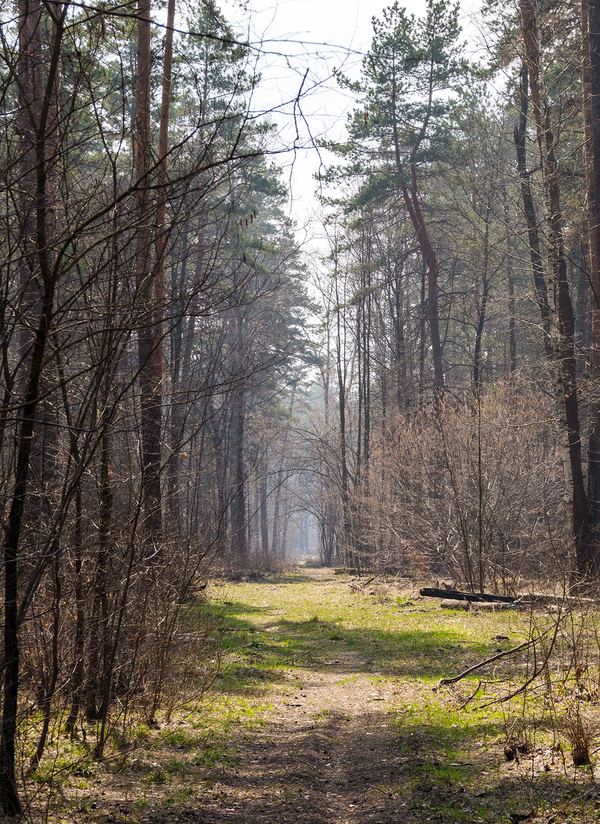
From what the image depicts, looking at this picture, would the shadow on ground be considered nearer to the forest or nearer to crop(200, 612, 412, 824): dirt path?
crop(200, 612, 412, 824): dirt path

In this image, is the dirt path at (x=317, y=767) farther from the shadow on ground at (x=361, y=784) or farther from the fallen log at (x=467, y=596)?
the fallen log at (x=467, y=596)

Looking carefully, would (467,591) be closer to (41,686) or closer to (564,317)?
(564,317)

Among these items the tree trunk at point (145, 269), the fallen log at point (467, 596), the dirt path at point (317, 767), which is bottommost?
the dirt path at point (317, 767)

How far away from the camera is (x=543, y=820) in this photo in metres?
3.89

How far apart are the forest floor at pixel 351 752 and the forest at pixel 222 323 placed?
0.56 metres

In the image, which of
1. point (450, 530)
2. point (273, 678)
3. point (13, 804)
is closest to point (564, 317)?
point (450, 530)

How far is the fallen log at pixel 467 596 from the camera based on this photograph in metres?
12.8

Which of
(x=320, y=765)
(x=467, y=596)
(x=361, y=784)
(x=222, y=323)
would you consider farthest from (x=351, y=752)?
(x=222, y=323)

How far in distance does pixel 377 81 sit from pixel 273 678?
791 inches

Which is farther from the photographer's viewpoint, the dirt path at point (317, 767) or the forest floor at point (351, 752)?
the dirt path at point (317, 767)

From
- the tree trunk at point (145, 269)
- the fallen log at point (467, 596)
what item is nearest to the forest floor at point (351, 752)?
the tree trunk at point (145, 269)

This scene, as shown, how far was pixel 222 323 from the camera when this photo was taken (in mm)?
18438

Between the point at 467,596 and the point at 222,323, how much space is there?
928 cm

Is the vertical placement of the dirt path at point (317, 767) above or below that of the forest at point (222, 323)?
below
